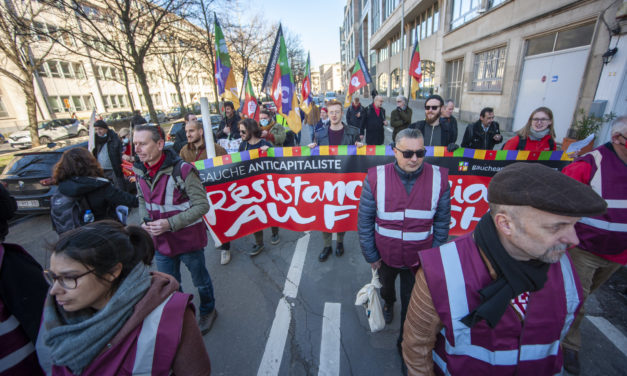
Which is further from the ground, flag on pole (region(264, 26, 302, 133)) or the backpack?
flag on pole (region(264, 26, 302, 133))

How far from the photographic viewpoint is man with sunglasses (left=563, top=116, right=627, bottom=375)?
2.00 meters

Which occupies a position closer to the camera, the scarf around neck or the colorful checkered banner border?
the scarf around neck

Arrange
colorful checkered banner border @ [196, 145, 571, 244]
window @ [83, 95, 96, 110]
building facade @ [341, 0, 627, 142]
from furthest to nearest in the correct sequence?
window @ [83, 95, 96, 110], building facade @ [341, 0, 627, 142], colorful checkered banner border @ [196, 145, 571, 244]

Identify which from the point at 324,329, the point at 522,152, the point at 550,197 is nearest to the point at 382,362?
the point at 324,329

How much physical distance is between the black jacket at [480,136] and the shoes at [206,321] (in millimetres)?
5016

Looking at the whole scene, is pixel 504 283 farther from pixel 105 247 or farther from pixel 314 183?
pixel 314 183

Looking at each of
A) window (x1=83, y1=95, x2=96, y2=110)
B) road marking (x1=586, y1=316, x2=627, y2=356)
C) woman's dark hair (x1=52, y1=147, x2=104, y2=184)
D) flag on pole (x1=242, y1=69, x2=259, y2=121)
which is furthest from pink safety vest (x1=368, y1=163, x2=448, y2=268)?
window (x1=83, y1=95, x2=96, y2=110)

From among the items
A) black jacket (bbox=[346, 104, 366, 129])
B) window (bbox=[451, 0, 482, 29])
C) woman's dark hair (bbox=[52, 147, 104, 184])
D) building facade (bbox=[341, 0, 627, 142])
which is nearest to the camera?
woman's dark hair (bbox=[52, 147, 104, 184])

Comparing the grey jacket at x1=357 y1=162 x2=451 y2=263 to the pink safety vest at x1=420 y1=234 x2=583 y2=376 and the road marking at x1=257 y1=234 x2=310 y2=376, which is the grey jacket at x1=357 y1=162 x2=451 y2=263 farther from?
the road marking at x1=257 y1=234 x2=310 y2=376

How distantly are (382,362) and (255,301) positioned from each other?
163 centimetres

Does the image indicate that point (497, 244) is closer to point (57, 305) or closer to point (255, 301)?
point (57, 305)

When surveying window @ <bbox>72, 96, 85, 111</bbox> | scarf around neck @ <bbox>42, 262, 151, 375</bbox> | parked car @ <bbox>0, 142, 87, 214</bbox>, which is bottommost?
parked car @ <bbox>0, 142, 87, 214</bbox>

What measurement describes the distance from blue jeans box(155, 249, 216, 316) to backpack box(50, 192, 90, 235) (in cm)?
88

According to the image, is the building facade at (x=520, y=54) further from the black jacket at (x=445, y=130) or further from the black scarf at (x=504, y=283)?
the black scarf at (x=504, y=283)
